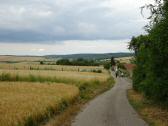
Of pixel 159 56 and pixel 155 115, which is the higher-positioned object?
pixel 159 56

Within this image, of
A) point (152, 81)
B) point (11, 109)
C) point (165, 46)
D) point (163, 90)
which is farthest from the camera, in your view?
point (152, 81)

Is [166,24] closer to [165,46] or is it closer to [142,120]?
[165,46]

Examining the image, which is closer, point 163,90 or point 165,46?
point 165,46

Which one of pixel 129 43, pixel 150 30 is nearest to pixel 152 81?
pixel 150 30

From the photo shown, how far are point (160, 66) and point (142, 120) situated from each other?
6.12 metres

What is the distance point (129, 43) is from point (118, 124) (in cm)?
4550

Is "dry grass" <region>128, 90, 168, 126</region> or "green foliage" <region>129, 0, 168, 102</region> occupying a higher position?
"green foliage" <region>129, 0, 168, 102</region>

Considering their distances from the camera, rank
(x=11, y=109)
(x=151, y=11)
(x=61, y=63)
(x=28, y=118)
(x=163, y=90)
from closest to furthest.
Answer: (x=28, y=118) → (x=11, y=109) → (x=151, y=11) → (x=163, y=90) → (x=61, y=63)

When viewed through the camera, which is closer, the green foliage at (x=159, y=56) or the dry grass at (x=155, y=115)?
the dry grass at (x=155, y=115)

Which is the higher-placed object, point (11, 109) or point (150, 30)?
point (150, 30)

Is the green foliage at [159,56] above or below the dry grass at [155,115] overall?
above

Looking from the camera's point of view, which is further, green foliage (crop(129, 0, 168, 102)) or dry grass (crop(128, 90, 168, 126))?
green foliage (crop(129, 0, 168, 102))

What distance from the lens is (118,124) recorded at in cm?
1997

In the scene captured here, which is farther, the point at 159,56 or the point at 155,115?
the point at 159,56
